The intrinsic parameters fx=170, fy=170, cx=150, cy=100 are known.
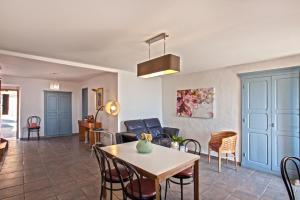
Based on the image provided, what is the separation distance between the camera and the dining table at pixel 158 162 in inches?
69.4

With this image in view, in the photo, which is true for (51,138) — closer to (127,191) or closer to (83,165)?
(83,165)

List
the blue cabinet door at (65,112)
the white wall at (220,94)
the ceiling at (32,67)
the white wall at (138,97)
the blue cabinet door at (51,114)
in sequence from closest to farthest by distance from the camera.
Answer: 1. the white wall at (220,94)
2. the ceiling at (32,67)
3. the white wall at (138,97)
4. the blue cabinet door at (51,114)
5. the blue cabinet door at (65,112)

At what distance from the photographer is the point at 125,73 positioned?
5148mm

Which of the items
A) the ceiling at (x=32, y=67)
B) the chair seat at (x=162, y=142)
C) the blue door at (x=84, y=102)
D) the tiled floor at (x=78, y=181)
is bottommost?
the tiled floor at (x=78, y=181)

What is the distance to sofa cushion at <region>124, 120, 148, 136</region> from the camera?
4.87 metres

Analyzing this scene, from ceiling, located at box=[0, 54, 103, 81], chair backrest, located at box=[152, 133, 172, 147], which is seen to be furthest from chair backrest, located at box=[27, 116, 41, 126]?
chair backrest, located at box=[152, 133, 172, 147]

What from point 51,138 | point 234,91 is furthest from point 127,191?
point 51,138

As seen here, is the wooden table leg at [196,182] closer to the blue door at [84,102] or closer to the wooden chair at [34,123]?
the blue door at [84,102]

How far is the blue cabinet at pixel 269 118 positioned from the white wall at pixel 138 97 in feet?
9.26

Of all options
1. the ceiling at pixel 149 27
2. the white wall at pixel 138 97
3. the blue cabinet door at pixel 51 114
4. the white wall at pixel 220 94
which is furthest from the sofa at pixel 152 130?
the blue cabinet door at pixel 51 114

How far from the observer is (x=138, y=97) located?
216 inches

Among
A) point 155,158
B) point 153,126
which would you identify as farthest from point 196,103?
point 155,158

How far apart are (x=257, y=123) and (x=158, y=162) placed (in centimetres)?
290

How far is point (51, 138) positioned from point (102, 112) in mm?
2933
